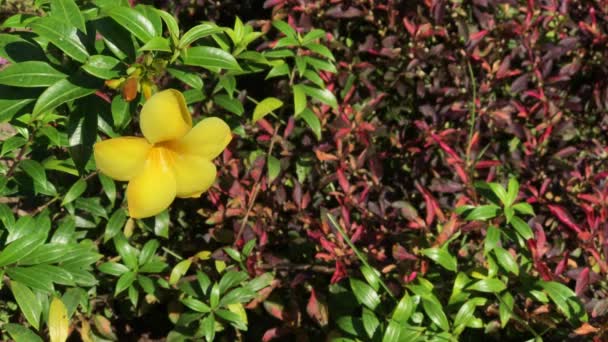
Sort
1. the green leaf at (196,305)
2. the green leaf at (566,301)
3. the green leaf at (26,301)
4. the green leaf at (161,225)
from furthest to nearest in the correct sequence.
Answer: the green leaf at (161,225)
the green leaf at (196,305)
the green leaf at (566,301)
the green leaf at (26,301)

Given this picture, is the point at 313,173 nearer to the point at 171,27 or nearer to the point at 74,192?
the point at 74,192

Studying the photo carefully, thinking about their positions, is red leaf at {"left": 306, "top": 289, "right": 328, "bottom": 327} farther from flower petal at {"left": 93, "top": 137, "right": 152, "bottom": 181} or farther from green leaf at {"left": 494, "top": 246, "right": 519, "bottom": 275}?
flower petal at {"left": 93, "top": 137, "right": 152, "bottom": 181}

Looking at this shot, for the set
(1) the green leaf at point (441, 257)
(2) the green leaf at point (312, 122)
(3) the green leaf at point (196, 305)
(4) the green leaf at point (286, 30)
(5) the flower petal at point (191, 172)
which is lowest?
(3) the green leaf at point (196, 305)

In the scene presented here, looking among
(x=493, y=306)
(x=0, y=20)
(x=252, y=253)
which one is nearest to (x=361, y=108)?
(x=252, y=253)

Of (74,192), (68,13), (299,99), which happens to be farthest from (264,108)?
(68,13)

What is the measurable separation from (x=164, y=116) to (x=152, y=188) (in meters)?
0.17

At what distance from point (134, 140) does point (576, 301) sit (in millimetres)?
1286

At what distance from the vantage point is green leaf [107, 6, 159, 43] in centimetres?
129

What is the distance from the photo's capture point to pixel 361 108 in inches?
93.7

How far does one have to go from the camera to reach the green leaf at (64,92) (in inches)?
48.6

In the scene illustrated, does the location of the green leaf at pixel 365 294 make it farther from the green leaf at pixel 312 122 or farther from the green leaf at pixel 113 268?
the green leaf at pixel 113 268

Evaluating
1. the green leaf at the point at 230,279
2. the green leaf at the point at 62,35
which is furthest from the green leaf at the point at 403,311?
the green leaf at the point at 62,35

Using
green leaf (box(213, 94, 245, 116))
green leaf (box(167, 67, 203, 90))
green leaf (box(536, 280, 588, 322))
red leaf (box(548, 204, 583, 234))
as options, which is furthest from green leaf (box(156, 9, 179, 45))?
red leaf (box(548, 204, 583, 234))

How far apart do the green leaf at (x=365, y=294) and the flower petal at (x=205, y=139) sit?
2.27 feet
